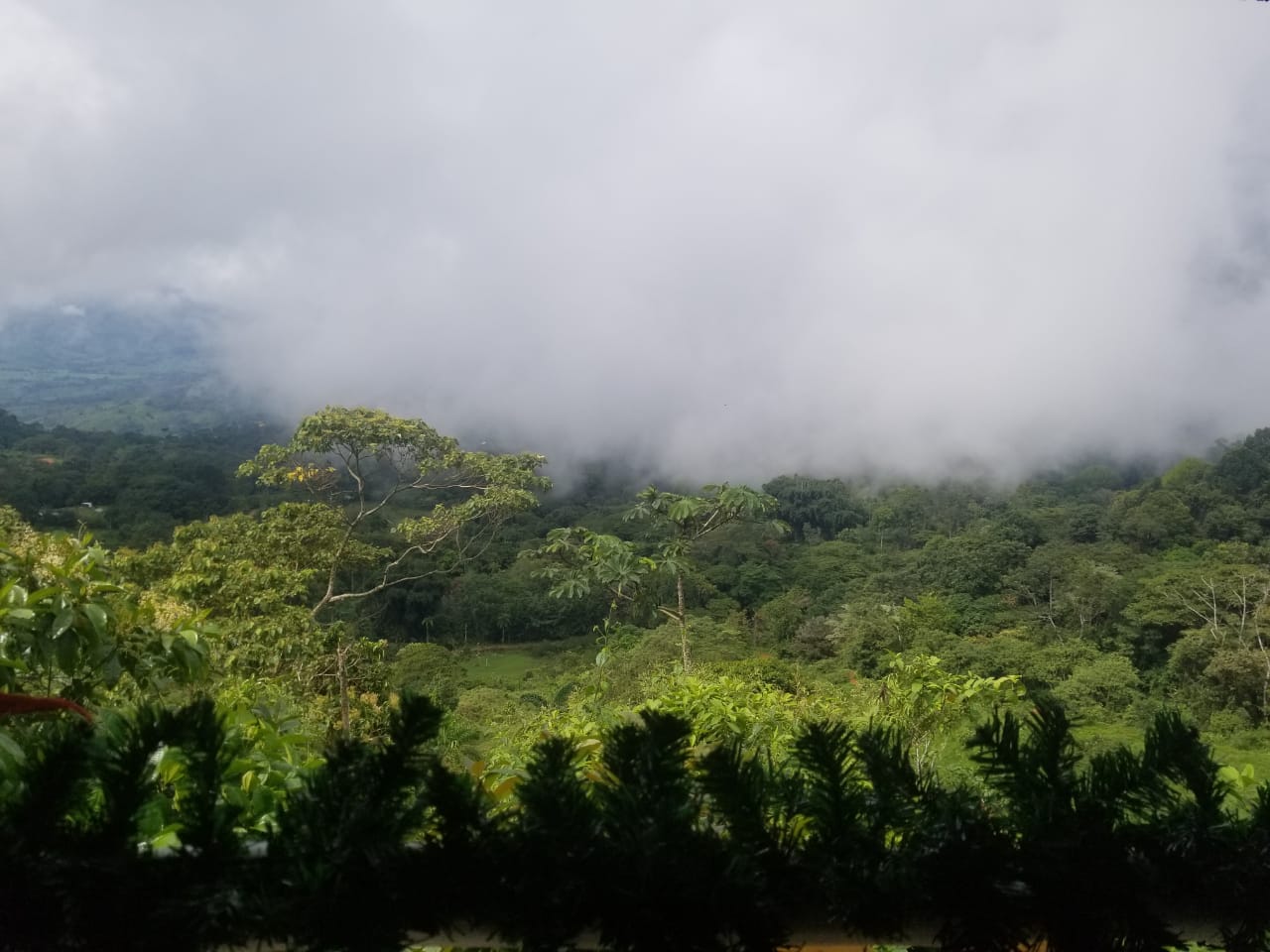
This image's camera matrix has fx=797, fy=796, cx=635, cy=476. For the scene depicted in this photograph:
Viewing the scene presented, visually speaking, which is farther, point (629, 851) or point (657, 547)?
point (657, 547)

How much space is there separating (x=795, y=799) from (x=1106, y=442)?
60.2 meters

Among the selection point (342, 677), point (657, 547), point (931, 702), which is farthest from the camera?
point (657, 547)

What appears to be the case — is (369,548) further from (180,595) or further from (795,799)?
(795,799)

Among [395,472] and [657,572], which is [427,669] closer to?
[395,472]

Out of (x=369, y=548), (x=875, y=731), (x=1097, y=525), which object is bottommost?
(x=875, y=731)

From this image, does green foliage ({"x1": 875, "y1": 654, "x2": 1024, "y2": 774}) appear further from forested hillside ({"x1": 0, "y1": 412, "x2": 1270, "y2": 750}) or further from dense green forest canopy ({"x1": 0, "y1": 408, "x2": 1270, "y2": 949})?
forested hillside ({"x1": 0, "y1": 412, "x2": 1270, "y2": 750})

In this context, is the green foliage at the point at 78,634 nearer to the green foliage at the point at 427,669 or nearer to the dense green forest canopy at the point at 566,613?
the dense green forest canopy at the point at 566,613

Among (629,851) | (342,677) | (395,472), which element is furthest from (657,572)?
(629,851)

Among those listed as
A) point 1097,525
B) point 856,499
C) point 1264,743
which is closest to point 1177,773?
point 1264,743

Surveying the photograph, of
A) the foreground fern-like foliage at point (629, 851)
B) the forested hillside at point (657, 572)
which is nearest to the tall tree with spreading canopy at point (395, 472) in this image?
the forested hillside at point (657, 572)

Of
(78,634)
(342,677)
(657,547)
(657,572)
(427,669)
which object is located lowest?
(427,669)

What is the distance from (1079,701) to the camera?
14.4 m

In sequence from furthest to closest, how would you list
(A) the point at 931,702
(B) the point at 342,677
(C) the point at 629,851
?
(B) the point at 342,677
(A) the point at 931,702
(C) the point at 629,851

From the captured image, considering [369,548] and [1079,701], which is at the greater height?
[369,548]
